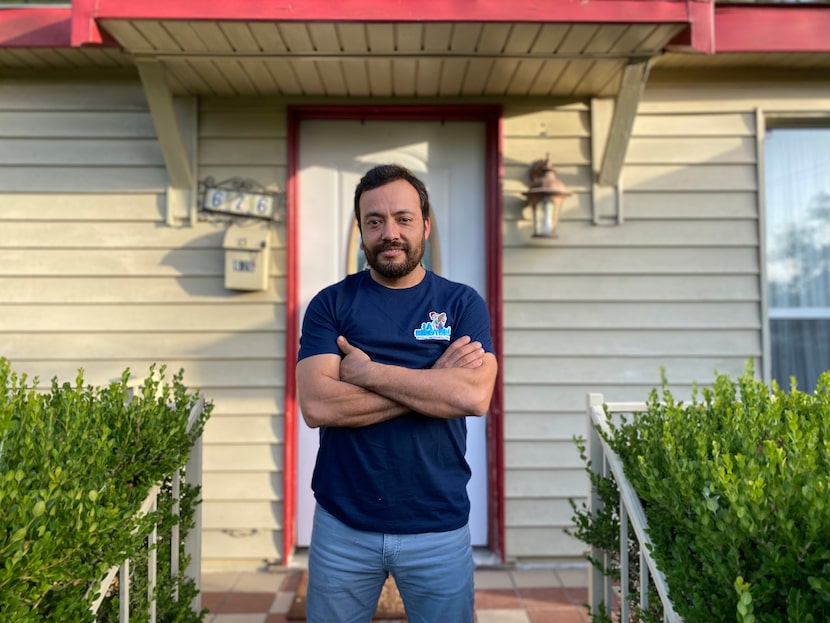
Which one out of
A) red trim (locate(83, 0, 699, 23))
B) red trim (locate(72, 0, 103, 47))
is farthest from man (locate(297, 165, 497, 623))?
red trim (locate(72, 0, 103, 47))

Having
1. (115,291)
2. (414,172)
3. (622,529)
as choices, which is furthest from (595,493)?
(115,291)

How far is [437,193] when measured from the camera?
11.8ft

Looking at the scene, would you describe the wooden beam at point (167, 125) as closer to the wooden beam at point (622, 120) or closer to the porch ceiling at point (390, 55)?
the porch ceiling at point (390, 55)

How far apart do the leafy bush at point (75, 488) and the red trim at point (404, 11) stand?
4.73 ft

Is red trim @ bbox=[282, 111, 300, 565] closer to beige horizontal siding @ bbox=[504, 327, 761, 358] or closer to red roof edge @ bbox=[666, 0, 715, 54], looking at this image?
beige horizontal siding @ bbox=[504, 327, 761, 358]

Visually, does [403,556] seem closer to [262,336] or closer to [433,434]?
[433,434]

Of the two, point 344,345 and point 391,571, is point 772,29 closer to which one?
point 344,345

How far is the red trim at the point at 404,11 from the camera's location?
101 inches

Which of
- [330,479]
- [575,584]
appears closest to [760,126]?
[575,584]

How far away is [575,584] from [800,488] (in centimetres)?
215

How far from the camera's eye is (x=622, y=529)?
194cm

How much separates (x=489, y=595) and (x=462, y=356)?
6.11 ft

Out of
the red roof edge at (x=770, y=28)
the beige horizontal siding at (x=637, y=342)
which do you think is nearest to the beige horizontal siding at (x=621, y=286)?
the beige horizontal siding at (x=637, y=342)

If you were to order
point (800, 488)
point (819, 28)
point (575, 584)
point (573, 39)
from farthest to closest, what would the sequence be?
1. point (575, 584)
2. point (819, 28)
3. point (573, 39)
4. point (800, 488)
